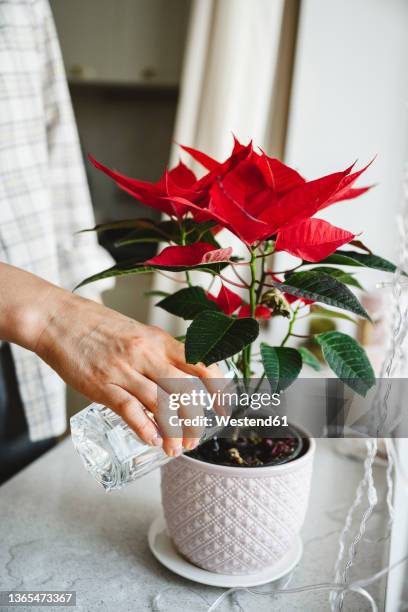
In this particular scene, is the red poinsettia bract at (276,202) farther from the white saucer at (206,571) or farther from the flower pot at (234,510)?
the white saucer at (206,571)

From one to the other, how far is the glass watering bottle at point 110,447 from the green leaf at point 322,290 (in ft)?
0.40

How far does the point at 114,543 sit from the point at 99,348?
0.31m

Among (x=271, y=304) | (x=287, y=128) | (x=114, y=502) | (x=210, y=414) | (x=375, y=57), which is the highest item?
(x=375, y=57)

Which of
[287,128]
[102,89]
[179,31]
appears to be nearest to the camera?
[287,128]

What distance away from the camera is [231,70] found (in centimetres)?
145

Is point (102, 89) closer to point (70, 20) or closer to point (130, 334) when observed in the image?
point (70, 20)

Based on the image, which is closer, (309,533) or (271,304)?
(271,304)

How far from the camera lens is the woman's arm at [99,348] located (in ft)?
1.70

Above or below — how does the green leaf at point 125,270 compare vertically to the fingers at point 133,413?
above

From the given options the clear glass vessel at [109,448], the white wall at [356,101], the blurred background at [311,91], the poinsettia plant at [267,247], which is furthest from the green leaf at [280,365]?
the white wall at [356,101]

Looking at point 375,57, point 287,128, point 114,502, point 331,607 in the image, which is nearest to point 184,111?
point 287,128

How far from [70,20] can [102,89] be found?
0.35 metres

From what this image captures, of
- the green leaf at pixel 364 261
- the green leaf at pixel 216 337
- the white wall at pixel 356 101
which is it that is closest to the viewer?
the green leaf at pixel 216 337

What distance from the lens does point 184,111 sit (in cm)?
156
